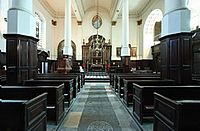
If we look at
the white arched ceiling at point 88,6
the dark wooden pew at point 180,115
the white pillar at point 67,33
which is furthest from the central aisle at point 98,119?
the white arched ceiling at point 88,6

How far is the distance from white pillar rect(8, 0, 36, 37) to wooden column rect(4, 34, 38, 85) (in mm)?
179

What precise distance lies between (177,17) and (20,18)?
4571 mm

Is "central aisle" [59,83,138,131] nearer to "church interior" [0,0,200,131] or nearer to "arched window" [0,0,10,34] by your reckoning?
"church interior" [0,0,200,131]

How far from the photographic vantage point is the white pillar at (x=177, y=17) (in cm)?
597

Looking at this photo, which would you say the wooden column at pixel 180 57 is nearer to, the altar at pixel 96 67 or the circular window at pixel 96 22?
the altar at pixel 96 67

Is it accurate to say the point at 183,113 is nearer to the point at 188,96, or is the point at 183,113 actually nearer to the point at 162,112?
the point at 162,112

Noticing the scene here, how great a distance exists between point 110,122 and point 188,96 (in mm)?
1784

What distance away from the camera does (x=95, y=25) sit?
80.1ft

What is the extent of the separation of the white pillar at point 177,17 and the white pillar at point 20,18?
426cm

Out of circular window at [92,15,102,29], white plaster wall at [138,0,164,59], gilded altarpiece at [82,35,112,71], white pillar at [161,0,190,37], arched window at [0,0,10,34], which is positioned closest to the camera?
white pillar at [161,0,190,37]

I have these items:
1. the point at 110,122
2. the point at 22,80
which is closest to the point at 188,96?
the point at 110,122

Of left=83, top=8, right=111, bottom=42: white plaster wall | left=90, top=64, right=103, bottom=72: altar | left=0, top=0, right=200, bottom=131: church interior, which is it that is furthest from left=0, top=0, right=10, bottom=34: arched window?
left=83, top=8, right=111, bottom=42: white plaster wall

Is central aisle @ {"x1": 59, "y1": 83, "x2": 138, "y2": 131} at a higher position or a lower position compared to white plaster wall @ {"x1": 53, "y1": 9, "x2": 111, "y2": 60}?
lower

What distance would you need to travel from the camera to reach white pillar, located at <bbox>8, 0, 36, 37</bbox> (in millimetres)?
6074
